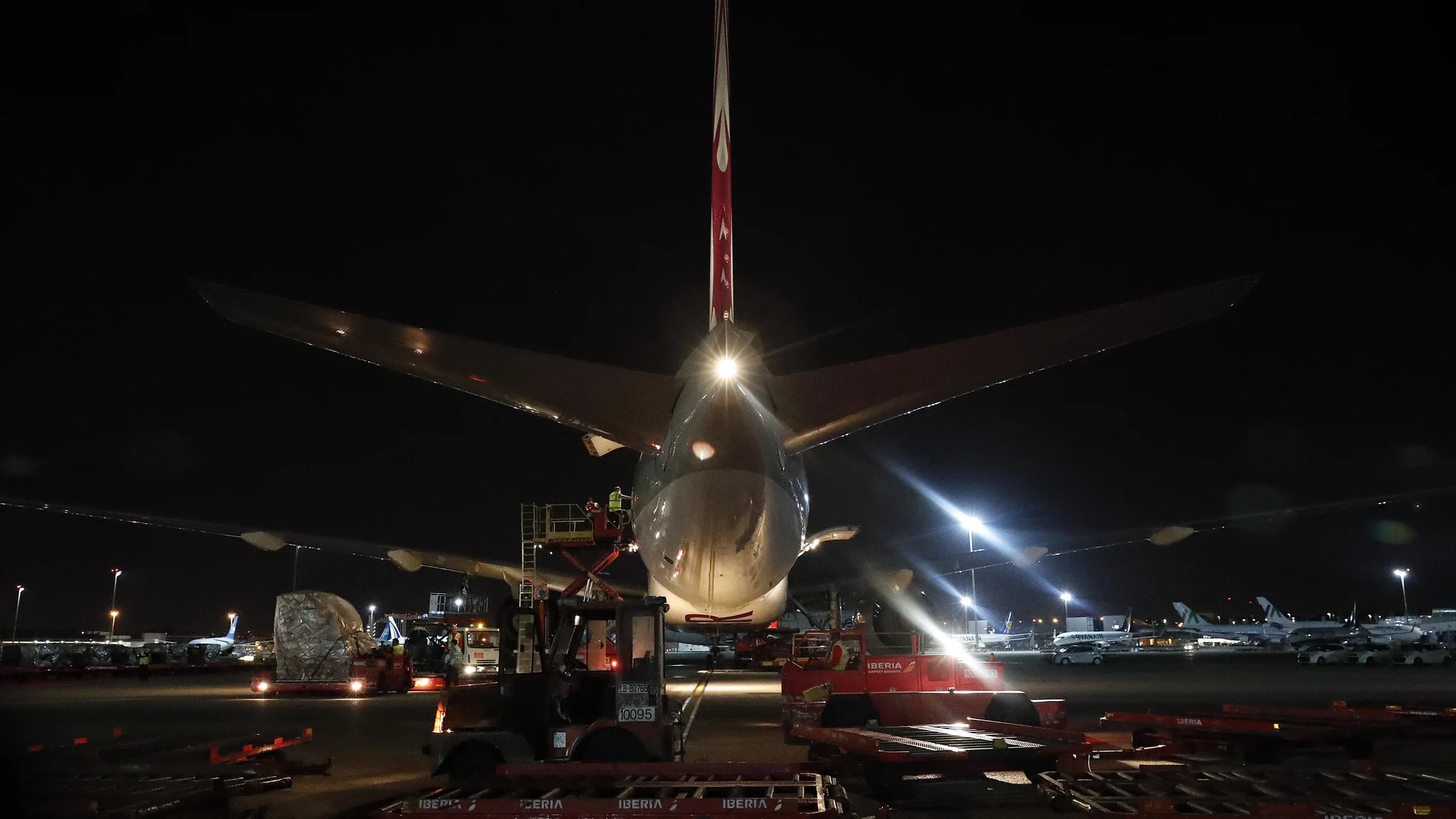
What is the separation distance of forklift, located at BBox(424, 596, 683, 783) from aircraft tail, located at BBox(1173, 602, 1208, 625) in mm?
89844

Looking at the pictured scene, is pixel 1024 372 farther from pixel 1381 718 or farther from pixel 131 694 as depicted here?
pixel 131 694

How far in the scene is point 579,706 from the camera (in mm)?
11461

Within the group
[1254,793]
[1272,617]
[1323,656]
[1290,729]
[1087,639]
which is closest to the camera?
[1254,793]

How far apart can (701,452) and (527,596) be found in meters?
18.4

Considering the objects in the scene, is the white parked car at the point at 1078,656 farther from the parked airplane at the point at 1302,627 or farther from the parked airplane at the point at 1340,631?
the parked airplane at the point at 1302,627

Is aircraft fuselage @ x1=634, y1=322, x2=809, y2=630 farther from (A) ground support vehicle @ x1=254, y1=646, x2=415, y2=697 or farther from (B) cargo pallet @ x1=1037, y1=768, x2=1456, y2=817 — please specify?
(A) ground support vehicle @ x1=254, y1=646, x2=415, y2=697

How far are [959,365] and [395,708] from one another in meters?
19.4

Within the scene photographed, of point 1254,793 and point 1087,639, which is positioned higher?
point 1254,793

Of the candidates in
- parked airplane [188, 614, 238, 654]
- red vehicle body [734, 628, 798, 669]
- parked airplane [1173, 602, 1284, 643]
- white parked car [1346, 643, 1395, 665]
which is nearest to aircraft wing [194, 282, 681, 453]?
red vehicle body [734, 628, 798, 669]

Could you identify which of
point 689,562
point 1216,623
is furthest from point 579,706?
point 1216,623

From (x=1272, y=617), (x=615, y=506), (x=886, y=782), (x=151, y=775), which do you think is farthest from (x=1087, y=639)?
(x=151, y=775)

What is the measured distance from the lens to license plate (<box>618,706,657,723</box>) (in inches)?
390

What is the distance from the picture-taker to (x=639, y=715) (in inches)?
391

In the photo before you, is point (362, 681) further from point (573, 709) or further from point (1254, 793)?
point (1254, 793)
